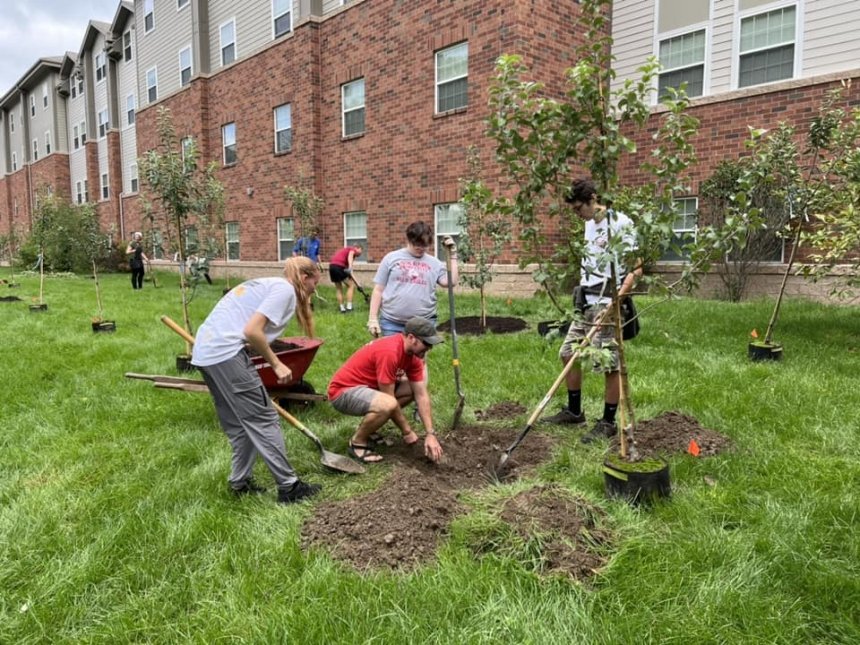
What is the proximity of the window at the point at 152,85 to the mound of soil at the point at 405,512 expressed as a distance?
26.8 meters

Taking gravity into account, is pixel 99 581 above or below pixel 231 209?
below

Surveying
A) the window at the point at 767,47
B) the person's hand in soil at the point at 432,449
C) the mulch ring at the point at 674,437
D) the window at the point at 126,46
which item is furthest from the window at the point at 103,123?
the mulch ring at the point at 674,437

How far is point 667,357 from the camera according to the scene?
21.5 feet

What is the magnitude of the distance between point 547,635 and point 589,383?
12.8ft

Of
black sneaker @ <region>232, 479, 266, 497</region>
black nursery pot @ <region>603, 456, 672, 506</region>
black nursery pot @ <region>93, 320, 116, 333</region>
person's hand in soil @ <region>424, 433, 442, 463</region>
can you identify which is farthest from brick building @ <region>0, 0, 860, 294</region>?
black sneaker @ <region>232, 479, 266, 497</region>

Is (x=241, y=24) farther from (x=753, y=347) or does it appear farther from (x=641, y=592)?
(x=641, y=592)

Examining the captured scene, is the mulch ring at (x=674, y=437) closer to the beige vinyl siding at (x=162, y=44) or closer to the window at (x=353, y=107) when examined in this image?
the window at (x=353, y=107)

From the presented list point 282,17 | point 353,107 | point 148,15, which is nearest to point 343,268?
point 353,107

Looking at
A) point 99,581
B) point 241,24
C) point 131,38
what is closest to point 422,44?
point 241,24

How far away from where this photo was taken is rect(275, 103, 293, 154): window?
1723 cm

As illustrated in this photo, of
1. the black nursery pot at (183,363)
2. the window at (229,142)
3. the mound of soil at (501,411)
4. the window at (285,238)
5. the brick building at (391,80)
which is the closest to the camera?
the mound of soil at (501,411)

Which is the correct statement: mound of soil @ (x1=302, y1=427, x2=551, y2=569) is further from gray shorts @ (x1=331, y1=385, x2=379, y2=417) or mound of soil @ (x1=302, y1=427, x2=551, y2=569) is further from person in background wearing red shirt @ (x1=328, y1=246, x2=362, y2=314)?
person in background wearing red shirt @ (x1=328, y1=246, x2=362, y2=314)

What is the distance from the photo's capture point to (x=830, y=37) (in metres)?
10.0

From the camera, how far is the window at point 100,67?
31438mm
